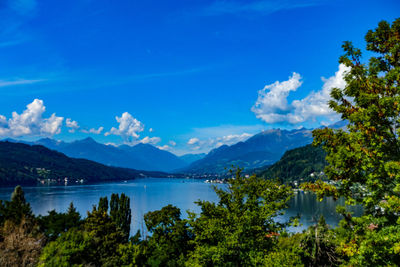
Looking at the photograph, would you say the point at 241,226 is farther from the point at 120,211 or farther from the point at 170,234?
the point at 120,211

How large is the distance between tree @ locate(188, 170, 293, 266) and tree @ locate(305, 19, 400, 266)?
8.04 metres

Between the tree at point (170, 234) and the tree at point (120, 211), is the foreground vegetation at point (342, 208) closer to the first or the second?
the tree at point (170, 234)

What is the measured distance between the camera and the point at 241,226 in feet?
66.3

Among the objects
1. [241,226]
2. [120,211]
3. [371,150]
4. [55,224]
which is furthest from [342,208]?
[120,211]

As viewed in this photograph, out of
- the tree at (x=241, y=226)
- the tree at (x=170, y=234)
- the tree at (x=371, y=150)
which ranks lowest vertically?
the tree at (x=170, y=234)

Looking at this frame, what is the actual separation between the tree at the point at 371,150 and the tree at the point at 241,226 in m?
8.04

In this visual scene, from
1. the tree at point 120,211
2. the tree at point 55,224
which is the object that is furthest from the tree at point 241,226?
the tree at point 120,211

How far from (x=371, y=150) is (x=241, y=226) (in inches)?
455

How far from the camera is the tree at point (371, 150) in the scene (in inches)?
421

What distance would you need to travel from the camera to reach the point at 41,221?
1738 inches

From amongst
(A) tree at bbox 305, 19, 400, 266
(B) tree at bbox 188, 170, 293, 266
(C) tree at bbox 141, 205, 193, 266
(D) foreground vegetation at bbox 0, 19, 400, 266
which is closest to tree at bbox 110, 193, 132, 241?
(C) tree at bbox 141, 205, 193, 266

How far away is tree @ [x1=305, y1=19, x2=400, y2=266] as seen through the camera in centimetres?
1070

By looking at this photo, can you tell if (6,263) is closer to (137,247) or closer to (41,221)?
(137,247)

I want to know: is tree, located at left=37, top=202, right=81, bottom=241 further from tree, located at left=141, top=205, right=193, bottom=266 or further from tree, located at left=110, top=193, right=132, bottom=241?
tree, located at left=110, top=193, right=132, bottom=241
